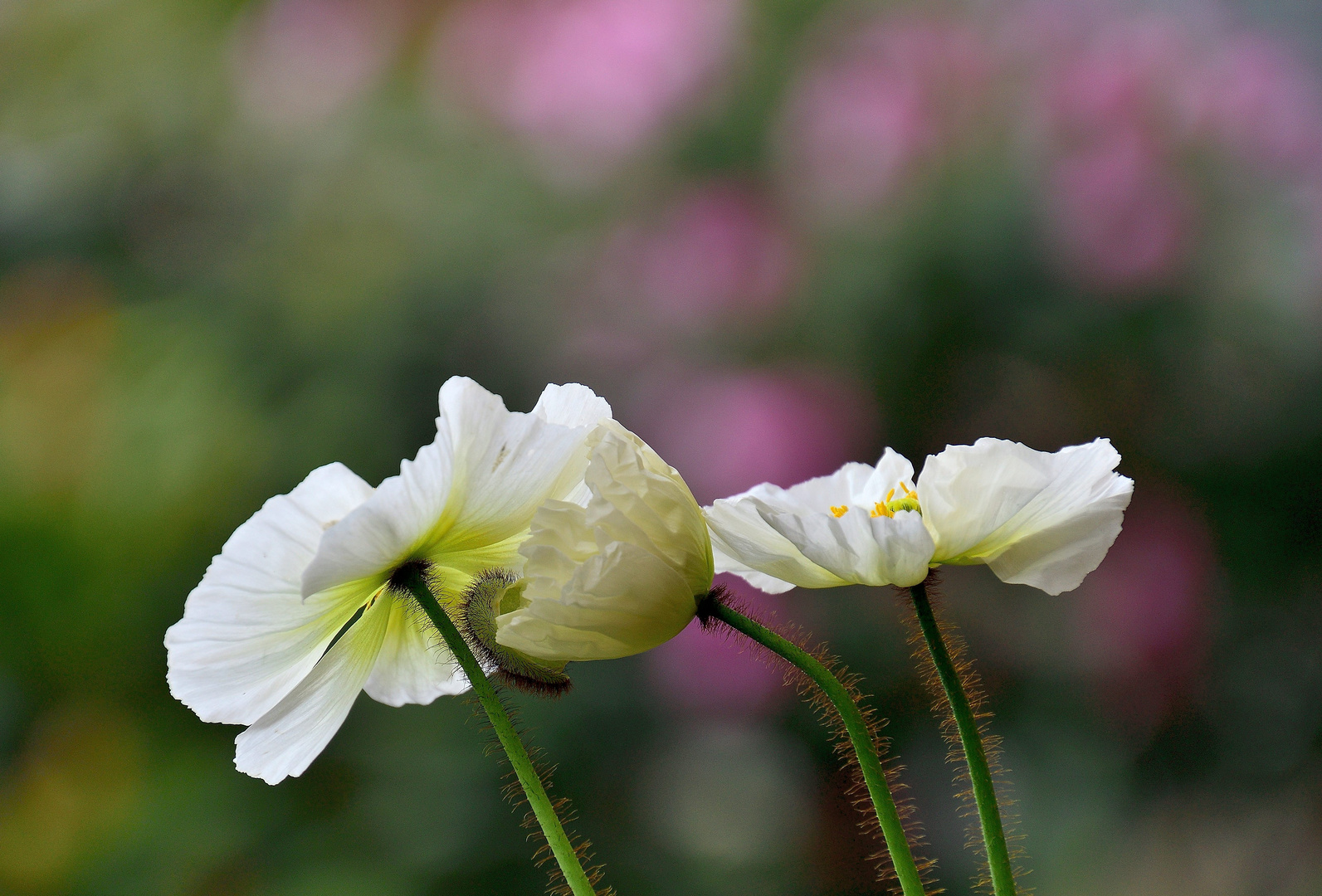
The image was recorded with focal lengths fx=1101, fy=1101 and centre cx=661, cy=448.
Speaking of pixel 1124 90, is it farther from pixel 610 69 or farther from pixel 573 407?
pixel 573 407

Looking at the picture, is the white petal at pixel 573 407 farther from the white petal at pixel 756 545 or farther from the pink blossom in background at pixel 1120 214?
the pink blossom in background at pixel 1120 214

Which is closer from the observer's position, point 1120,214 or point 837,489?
point 837,489

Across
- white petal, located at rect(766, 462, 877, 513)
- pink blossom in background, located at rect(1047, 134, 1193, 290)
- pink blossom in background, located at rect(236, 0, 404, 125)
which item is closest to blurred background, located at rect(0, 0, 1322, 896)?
pink blossom in background, located at rect(1047, 134, 1193, 290)

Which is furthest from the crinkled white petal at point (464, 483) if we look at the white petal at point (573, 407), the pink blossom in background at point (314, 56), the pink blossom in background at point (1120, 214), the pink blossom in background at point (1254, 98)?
the pink blossom in background at point (314, 56)

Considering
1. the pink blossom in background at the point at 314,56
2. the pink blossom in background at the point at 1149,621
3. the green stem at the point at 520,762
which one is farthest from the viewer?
the pink blossom in background at the point at 314,56

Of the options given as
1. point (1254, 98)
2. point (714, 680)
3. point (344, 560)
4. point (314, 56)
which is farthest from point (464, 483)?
point (314, 56)

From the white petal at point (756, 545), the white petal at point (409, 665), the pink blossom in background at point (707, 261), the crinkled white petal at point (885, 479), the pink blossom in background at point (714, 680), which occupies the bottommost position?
the pink blossom in background at point (714, 680)

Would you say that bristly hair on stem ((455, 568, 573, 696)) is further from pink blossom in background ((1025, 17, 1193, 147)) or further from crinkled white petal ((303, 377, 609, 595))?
pink blossom in background ((1025, 17, 1193, 147))
